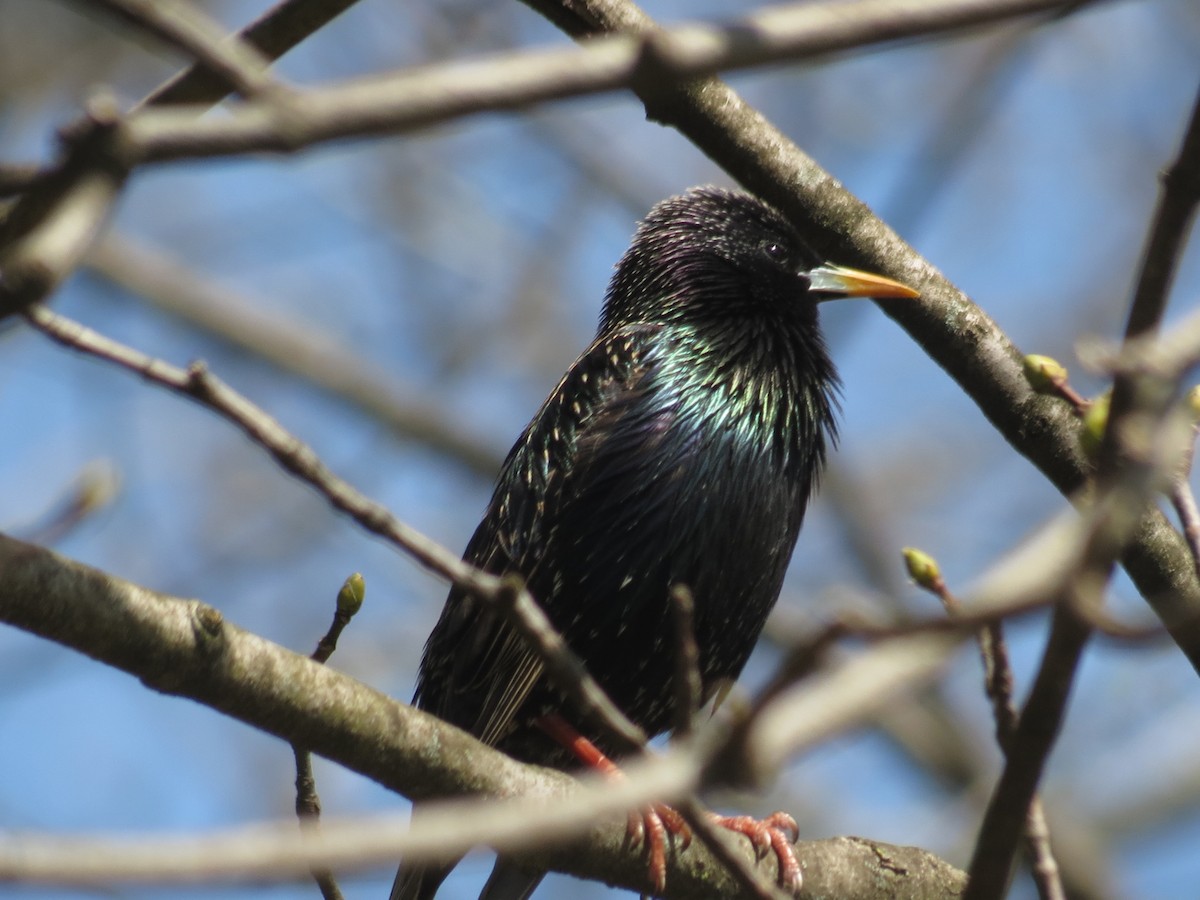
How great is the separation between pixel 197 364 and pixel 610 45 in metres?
0.69

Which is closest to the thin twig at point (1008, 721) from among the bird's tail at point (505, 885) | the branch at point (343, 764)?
the branch at point (343, 764)

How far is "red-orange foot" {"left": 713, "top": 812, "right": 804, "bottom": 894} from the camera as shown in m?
3.61

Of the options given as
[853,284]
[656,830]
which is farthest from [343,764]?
[853,284]

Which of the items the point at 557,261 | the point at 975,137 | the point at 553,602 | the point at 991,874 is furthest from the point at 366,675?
the point at 991,874

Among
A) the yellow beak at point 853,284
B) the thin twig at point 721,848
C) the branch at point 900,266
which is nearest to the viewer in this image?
the thin twig at point 721,848

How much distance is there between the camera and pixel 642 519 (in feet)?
13.9

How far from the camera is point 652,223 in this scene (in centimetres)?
543

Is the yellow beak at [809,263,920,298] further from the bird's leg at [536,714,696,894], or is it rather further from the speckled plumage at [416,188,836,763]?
the bird's leg at [536,714,696,894]

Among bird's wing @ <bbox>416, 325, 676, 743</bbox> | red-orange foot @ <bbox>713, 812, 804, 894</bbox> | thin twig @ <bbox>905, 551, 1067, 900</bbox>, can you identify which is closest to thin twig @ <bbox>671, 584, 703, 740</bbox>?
thin twig @ <bbox>905, 551, 1067, 900</bbox>

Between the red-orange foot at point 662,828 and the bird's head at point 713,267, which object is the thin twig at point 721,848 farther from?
the bird's head at point 713,267

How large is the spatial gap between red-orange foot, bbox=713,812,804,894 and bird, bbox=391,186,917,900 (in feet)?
1.74

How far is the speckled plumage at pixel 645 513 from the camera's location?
4250 millimetres

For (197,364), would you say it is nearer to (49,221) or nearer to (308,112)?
(49,221)

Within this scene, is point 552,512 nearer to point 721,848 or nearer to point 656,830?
point 656,830
